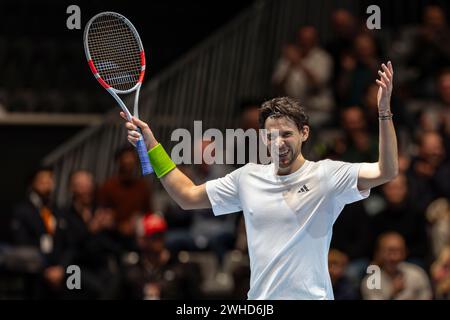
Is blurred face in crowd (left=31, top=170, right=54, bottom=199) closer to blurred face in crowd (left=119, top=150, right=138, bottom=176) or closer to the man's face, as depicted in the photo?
blurred face in crowd (left=119, top=150, right=138, bottom=176)

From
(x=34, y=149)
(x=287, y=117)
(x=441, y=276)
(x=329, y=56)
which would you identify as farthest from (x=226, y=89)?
(x=287, y=117)

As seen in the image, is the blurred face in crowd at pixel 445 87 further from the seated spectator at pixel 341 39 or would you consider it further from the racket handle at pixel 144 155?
the racket handle at pixel 144 155

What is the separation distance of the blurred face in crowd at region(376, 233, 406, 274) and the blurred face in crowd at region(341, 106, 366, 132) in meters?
Answer: 1.85

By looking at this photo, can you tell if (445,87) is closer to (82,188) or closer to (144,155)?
(82,188)

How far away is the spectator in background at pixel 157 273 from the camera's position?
32.4 feet

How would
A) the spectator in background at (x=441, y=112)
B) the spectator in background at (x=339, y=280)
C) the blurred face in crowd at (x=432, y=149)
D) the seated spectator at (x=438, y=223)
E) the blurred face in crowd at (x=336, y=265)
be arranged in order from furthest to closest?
the spectator in background at (x=441, y=112) → the blurred face in crowd at (x=432, y=149) → the seated spectator at (x=438, y=223) → the blurred face in crowd at (x=336, y=265) → the spectator in background at (x=339, y=280)

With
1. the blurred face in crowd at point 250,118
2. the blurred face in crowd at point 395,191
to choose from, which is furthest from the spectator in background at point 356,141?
the blurred face in crowd at point 250,118

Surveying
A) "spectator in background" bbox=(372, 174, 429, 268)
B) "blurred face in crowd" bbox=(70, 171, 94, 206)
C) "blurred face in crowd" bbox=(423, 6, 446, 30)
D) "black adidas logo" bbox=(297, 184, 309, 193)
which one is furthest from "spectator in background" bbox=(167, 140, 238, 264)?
"black adidas logo" bbox=(297, 184, 309, 193)

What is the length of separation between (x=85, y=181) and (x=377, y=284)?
328 cm

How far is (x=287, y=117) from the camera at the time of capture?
6.34m

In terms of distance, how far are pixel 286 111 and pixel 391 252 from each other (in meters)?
3.94

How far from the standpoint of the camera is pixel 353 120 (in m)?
11.7

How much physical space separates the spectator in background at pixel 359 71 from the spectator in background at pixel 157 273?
310 cm

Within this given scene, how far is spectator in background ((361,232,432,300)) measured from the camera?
9.82 metres
